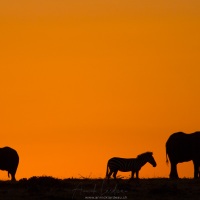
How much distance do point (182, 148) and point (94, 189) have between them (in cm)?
1901

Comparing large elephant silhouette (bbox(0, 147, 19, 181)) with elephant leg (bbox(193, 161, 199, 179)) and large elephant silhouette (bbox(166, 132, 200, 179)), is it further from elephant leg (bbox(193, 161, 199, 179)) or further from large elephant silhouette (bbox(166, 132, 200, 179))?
elephant leg (bbox(193, 161, 199, 179))

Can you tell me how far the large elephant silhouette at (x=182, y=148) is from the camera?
68312 millimetres

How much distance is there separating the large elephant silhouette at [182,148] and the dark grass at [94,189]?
13417 mm

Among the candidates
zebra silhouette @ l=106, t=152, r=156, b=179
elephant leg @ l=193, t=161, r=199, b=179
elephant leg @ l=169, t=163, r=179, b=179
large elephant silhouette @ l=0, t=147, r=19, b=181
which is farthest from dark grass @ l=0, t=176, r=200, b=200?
large elephant silhouette @ l=0, t=147, r=19, b=181

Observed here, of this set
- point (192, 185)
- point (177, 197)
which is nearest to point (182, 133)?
point (192, 185)

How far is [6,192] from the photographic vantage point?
163ft

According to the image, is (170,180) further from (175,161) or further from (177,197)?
(175,161)

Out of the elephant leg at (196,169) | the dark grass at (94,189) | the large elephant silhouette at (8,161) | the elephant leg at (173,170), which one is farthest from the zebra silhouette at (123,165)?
the large elephant silhouette at (8,161)

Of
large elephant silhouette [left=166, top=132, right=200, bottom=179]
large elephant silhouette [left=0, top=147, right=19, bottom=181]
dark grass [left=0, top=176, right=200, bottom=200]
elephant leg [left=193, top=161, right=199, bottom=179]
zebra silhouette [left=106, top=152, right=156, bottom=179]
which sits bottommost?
dark grass [left=0, top=176, right=200, bottom=200]

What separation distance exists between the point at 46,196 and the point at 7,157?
28952 mm

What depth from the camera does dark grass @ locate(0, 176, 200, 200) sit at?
48938mm

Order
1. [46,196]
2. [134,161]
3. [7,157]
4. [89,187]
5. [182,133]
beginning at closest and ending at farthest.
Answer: [46,196] → [89,187] → [134,161] → [182,133] → [7,157]

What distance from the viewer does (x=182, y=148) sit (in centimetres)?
6906

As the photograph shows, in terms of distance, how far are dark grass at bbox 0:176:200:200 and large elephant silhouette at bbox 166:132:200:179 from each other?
13.4 meters
